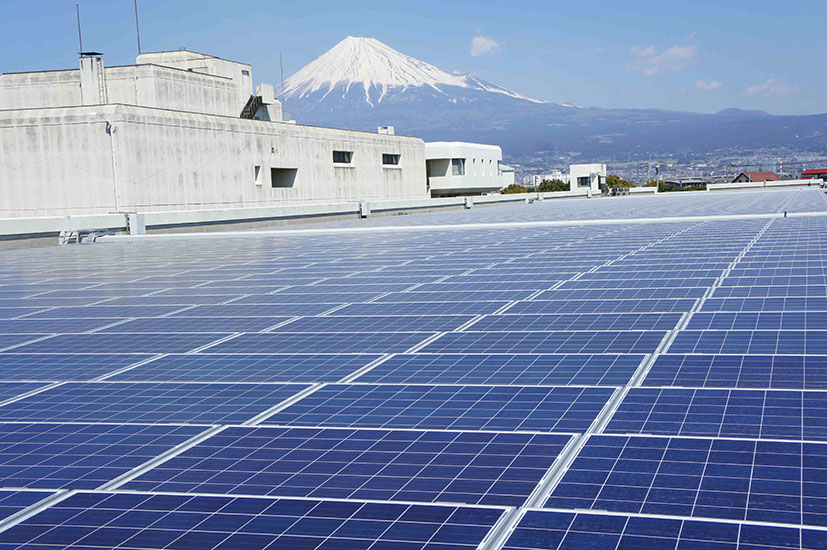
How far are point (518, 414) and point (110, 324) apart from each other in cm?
763

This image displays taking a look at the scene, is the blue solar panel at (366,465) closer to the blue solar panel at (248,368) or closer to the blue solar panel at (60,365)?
the blue solar panel at (248,368)

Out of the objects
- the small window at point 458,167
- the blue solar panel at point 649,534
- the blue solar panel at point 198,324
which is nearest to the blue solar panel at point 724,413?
the blue solar panel at point 649,534

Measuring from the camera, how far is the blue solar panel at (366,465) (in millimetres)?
5340

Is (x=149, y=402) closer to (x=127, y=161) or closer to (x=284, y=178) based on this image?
(x=127, y=161)

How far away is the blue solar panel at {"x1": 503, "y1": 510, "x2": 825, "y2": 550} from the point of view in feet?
14.2

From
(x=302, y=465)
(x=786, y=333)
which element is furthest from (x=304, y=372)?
(x=786, y=333)

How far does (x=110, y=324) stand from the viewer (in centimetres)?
1262

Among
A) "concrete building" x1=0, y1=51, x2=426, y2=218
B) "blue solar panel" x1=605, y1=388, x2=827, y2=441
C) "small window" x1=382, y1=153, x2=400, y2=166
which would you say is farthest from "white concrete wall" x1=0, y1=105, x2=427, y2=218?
"blue solar panel" x1=605, y1=388, x2=827, y2=441

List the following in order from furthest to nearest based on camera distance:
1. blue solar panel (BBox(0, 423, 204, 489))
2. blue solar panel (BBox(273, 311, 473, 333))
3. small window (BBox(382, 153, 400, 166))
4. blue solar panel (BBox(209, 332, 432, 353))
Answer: small window (BBox(382, 153, 400, 166)) < blue solar panel (BBox(273, 311, 473, 333)) < blue solar panel (BBox(209, 332, 432, 353)) < blue solar panel (BBox(0, 423, 204, 489))

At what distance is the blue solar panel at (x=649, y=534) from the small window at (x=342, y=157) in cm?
6643

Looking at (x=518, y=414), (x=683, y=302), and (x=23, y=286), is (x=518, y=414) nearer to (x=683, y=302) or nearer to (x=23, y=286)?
(x=683, y=302)

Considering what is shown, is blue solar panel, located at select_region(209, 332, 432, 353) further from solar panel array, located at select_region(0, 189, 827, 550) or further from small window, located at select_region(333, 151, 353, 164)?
small window, located at select_region(333, 151, 353, 164)

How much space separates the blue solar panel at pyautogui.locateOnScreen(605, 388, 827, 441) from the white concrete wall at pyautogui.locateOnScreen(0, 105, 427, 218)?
45591 millimetres

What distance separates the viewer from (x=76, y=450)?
6.54 m
